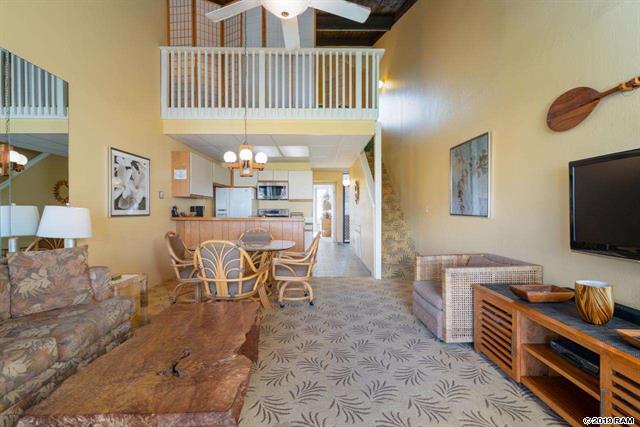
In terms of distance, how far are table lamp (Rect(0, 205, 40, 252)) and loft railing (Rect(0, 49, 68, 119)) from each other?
74cm

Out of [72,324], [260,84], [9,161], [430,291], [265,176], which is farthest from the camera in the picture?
[265,176]

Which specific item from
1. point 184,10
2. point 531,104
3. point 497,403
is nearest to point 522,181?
point 531,104

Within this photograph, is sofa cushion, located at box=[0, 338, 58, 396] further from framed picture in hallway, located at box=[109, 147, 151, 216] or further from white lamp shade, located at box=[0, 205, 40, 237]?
framed picture in hallway, located at box=[109, 147, 151, 216]

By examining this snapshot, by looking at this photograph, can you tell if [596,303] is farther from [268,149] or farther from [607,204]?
[268,149]

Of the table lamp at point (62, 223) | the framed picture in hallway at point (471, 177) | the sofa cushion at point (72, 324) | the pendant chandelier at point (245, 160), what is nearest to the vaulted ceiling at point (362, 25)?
the pendant chandelier at point (245, 160)

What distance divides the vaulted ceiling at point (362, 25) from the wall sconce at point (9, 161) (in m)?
4.59

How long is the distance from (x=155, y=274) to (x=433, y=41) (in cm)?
563

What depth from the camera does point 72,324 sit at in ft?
5.76

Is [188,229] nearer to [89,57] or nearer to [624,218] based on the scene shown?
[89,57]

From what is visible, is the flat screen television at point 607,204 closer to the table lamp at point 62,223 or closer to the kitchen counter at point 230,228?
the table lamp at point 62,223

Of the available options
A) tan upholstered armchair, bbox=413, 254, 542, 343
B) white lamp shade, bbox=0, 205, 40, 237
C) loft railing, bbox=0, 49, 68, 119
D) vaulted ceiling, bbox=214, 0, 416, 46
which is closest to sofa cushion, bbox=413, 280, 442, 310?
tan upholstered armchair, bbox=413, 254, 542, 343

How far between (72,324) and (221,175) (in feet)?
16.1

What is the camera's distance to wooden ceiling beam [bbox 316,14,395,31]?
679 cm

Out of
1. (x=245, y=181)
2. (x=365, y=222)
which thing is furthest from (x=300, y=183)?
(x=365, y=222)
